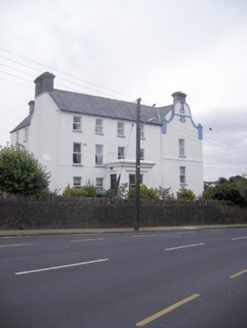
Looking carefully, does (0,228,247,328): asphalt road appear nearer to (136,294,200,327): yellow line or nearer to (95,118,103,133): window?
(136,294,200,327): yellow line

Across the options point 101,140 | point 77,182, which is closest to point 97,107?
point 101,140

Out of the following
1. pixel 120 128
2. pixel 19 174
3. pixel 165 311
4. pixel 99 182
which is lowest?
pixel 165 311

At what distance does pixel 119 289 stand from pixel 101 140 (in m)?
27.2

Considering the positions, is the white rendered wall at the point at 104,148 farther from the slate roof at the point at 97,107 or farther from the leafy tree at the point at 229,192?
the leafy tree at the point at 229,192

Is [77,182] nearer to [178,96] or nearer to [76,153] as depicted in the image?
[76,153]

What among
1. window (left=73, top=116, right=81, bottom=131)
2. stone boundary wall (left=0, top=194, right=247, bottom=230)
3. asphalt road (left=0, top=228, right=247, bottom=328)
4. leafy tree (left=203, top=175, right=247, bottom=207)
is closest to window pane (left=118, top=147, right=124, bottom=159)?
window (left=73, top=116, right=81, bottom=131)

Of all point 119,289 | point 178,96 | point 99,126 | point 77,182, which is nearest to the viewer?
point 119,289

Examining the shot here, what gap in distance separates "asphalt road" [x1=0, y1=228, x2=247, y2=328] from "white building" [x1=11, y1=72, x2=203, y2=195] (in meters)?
20.4

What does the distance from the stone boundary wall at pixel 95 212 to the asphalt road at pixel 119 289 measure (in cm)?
775

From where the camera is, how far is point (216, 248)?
1377cm

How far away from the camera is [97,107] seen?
115 feet

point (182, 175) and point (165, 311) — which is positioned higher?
point (182, 175)

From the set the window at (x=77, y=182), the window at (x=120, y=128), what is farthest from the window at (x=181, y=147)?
the window at (x=77, y=182)

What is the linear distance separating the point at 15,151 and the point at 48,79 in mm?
14922
